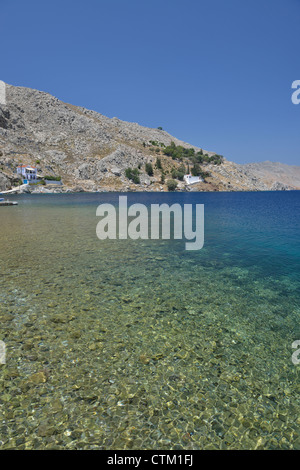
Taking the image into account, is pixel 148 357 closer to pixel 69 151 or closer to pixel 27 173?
pixel 27 173

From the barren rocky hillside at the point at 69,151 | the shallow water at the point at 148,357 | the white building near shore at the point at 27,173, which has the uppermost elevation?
the barren rocky hillside at the point at 69,151

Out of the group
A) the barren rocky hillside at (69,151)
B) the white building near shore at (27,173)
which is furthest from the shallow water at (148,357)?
the white building near shore at (27,173)

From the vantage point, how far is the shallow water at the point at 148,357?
5.13 metres

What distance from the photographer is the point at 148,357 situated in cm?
739

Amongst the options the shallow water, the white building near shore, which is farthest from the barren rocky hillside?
the shallow water

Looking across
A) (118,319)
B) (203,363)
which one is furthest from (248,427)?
(118,319)

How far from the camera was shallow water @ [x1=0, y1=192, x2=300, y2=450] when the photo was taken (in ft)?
16.8

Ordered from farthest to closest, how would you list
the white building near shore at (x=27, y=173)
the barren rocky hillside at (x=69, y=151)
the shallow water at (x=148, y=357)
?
the barren rocky hillside at (x=69, y=151), the white building near shore at (x=27, y=173), the shallow water at (x=148, y=357)

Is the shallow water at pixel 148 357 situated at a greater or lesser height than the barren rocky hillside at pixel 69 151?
lesser

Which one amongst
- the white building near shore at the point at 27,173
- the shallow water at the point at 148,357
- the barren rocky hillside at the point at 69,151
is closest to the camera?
the shallow water at the point at 148,357

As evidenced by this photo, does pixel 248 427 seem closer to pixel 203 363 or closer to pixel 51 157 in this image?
pixel 203 363

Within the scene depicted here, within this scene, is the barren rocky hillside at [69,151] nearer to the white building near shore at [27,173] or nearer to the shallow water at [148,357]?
the white building near shore at [27,173]

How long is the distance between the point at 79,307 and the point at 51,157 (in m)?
161

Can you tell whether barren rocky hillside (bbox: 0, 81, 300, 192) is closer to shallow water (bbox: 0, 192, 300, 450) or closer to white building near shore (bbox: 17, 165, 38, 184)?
white building near shore (bbox: 17, 165, 38, 184)
